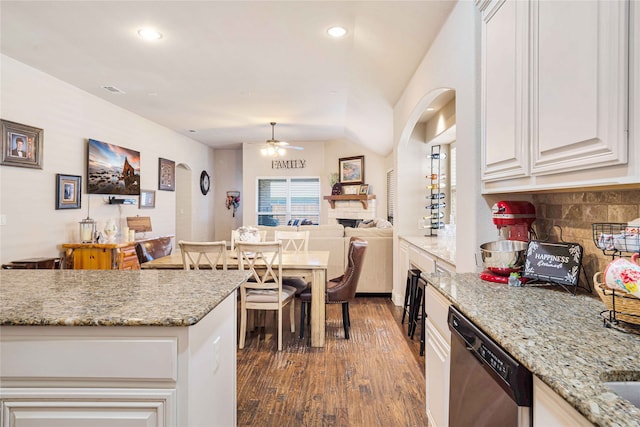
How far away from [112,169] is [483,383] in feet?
18.6

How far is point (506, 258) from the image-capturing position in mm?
1703

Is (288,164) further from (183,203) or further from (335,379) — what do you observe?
(335,379)

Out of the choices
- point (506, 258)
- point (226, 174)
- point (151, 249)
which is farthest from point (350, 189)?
point (506, 258)

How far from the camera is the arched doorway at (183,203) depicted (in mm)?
8328

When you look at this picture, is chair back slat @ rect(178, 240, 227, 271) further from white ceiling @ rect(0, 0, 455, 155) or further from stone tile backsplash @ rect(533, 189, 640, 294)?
stone tile backsplash @ rect(533, 189, 640, 294)

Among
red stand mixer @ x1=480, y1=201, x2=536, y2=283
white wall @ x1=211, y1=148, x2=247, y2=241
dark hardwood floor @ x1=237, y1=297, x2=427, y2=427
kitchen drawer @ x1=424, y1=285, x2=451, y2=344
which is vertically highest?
white wall @ x1=211, y1=148, x2=247, y2=241

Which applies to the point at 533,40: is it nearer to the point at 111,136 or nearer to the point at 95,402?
the point at 95,402

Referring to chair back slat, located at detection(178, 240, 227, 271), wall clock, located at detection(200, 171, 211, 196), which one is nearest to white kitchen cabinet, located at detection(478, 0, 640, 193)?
chair back slat, located at detection(178, 240, 227, 271)

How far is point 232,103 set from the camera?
5500mm

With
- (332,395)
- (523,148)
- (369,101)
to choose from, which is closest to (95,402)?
(332,395)

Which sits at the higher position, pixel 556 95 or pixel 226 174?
pixel 226 174

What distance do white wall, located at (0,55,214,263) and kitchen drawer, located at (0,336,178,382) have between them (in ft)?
11.2

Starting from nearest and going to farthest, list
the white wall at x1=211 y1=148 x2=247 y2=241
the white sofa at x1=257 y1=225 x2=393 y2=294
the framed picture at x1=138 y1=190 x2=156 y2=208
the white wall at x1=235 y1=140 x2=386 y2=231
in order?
the white sofa at x1=257 y1=225 x2=393 y2=294 < the framed picture at x1=138 y1=190 x2=156 y2=208 < the white wall at x1=235 y1=140 x2=386 y2=231 < the white wall at x1=211 y1=148 x2=247 y2=241

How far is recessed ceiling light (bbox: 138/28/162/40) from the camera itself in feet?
10.5
